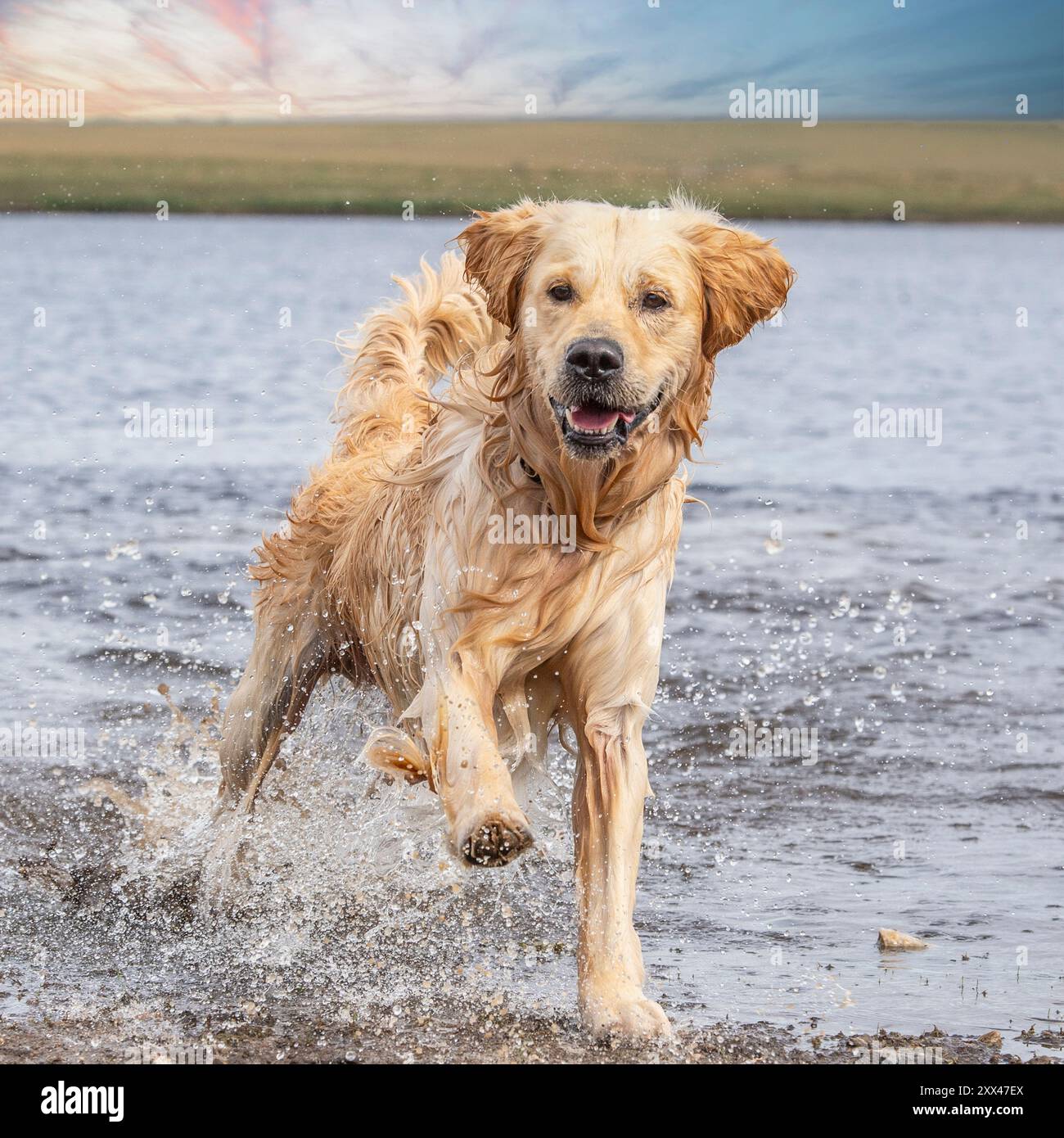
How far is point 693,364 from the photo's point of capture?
453 cm

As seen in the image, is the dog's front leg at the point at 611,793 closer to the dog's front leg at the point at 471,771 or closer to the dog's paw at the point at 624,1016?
the dog's paw at the point at 624,1016

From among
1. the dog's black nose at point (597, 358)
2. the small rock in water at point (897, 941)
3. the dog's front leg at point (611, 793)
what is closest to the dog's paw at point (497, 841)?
the dog's front leg at point (611, 793)

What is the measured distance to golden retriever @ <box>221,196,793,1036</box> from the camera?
4.35m

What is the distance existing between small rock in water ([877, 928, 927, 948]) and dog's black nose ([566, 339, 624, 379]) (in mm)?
2338

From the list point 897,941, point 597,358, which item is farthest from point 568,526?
point 897,941

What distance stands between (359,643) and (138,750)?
2187mm

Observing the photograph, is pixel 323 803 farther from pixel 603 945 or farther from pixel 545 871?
pixel 603 945

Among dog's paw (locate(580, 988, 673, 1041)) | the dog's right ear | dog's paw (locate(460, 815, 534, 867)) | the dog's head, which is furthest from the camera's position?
the dog's right ear

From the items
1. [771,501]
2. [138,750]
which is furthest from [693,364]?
[771,501]

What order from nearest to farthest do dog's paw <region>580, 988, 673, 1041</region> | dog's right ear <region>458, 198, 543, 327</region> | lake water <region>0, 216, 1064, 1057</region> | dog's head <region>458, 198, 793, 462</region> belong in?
dog's head <region>458, 198, 793, 462</region> < dog's paw <region>580, 988, 673, 1041</region> < dog's right ear <region>458, 198, 543, 327</region> < lake water <region>0, 216, 1064, 1057</region>

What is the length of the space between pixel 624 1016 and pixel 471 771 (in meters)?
0.85

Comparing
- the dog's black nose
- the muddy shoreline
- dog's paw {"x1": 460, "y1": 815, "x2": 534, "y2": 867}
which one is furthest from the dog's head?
the muddy shoreline

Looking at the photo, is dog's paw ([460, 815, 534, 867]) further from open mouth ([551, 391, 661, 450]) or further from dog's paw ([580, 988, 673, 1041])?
open mouth ([551, 391, 661, 450])

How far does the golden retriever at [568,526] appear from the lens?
4.35m
